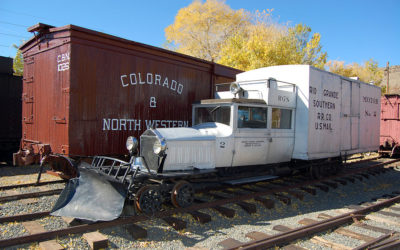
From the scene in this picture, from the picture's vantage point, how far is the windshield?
21.1ft

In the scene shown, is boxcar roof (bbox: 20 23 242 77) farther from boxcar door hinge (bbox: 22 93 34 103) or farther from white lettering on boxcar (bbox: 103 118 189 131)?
white lettering on boxcar (bbox: 103 118 189 131)

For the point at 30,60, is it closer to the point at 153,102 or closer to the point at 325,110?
the point at 153,102

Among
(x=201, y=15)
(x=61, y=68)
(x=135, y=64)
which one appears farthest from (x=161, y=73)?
(x=201, y=15)

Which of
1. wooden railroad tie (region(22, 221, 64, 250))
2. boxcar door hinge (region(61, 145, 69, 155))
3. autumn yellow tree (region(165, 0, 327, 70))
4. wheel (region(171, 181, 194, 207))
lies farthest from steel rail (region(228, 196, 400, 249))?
autumn yellow tree (region(165, 0, 327, 70))

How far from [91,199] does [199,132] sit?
240cm

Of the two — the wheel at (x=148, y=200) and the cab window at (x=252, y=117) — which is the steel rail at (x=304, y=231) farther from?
the cab window at (x=252, y=117)

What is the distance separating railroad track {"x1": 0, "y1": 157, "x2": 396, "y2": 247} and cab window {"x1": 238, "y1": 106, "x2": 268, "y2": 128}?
158 cm

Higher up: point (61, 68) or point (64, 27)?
point (64, 27)

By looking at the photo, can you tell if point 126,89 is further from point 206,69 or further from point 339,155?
point 339,155

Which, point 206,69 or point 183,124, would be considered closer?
point 183,124

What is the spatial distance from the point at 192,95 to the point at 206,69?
1083mm

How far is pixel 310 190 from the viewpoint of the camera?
739 cm

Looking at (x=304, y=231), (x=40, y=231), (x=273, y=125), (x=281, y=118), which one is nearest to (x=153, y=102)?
(x=273, y=125)

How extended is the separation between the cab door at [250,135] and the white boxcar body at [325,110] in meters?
0.56
